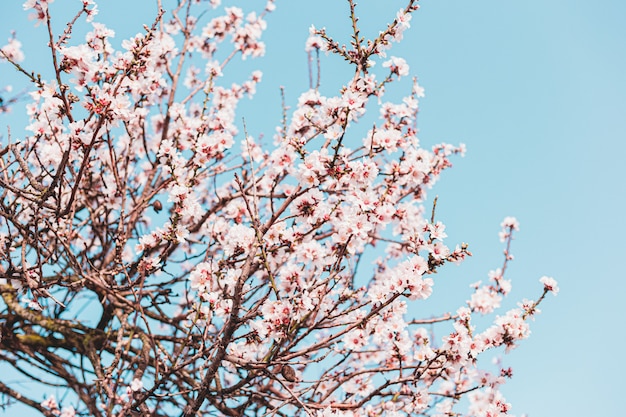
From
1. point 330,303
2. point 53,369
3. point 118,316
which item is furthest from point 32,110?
point 330,303

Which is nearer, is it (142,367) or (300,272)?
(300,272)

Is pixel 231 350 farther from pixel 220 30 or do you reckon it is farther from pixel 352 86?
pixel 220 30

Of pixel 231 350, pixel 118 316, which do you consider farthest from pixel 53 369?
pixel 231 350

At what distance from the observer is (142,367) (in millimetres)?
3955

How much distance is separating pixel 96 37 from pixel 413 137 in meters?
2.51

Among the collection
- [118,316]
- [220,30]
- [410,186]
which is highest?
[220,30]

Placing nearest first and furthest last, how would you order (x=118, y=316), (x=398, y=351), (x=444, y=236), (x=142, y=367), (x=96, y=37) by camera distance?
(x=444, y=236), (x=398, y=351), (x=96, y=37), (x=142, y=367), (x=118, y=316)

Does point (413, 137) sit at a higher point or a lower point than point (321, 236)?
higher

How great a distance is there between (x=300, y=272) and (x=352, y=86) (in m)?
1.26

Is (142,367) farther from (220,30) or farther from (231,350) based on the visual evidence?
(220,30)

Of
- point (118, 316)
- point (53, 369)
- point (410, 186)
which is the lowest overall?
point (53, 369)

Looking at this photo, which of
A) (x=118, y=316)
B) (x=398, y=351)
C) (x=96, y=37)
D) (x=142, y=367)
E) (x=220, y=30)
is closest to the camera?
(x=398, y=351)

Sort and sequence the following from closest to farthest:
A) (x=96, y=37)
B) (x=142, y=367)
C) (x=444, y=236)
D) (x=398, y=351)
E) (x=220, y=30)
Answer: (x=444, y=236) < (x=398, y=351) < (x=96, y=37) < (x=142, y=367) < (x=220, y=30)

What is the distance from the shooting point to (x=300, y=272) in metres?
3.35
